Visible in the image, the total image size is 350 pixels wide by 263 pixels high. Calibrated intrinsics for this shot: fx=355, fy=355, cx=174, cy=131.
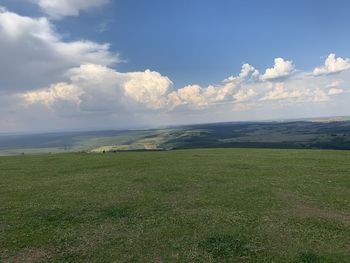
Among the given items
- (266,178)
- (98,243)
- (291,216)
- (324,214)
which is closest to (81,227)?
(98,243)

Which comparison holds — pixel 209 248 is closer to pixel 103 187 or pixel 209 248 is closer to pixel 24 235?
pixel 24 235

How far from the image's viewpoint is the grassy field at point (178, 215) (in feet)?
52.7

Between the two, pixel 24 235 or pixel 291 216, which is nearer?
pixel 24 235

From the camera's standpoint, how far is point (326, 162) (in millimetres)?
42281

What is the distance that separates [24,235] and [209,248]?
965 centimetres

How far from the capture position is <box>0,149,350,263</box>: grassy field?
16.1 m

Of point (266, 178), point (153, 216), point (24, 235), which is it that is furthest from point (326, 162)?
point (24, 235)

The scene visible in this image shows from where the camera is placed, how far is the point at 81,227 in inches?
773

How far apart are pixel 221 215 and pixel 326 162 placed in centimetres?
2580

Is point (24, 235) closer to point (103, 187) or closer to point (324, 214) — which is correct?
point (103, 187)

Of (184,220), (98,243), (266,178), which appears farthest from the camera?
(266,178)

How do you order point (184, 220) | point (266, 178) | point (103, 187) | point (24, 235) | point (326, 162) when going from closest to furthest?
point (24, 235), point (184, 220), point (103, 187), point (266, 178), point (326, 162)

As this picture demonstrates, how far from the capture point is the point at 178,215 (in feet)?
71.3

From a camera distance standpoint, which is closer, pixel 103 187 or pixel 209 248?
pixel 209 248
